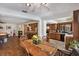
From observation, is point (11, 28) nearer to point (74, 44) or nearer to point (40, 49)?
point (40, 49)

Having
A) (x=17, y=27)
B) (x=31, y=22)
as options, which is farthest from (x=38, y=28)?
(x=17, y=27)

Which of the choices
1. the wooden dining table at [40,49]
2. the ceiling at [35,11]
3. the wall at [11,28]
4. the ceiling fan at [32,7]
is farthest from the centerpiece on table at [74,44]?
the wall at [11,28]

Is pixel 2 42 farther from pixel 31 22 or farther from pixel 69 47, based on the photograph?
pixel 69 47

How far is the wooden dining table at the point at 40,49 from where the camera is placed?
6.88ft

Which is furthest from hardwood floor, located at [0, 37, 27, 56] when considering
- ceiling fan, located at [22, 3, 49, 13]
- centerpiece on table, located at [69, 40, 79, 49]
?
centerpiece on table, located at [69, 40, 79, 49]

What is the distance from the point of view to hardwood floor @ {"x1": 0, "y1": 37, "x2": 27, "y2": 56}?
6.88ft

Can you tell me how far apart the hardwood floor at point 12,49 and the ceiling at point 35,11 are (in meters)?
0.38

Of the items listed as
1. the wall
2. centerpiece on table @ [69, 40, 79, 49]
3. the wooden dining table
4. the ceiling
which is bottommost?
the wooden dining table

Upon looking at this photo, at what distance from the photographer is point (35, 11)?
218 cm

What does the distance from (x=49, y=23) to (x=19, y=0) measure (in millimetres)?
703

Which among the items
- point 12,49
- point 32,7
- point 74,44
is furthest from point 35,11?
point 74,44

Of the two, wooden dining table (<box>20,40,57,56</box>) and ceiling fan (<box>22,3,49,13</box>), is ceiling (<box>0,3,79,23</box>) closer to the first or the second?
ceiling fan (<box>22,3,49,13</box>)

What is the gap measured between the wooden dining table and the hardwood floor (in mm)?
93

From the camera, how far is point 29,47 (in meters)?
2.17
